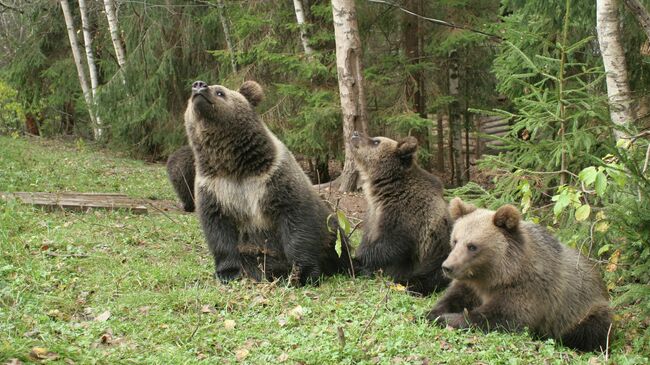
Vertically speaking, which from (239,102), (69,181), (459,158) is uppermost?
(239,102)

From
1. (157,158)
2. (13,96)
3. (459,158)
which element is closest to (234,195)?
(459,158)

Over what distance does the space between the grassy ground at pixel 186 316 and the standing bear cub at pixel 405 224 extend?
1.01 feet

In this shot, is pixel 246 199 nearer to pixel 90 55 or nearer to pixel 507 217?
pixel 507 217

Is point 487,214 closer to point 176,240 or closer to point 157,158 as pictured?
point 176,240

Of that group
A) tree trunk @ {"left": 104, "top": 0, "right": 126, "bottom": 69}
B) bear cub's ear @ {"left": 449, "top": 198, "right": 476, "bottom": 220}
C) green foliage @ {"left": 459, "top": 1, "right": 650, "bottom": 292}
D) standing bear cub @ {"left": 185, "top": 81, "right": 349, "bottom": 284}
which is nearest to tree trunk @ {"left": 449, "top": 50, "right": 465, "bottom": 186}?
green foliage @ {"left": 459, "top": 1, "right": 650, "bottom": 292}

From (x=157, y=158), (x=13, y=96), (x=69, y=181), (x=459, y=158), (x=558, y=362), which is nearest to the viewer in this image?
(x=558, y=362)

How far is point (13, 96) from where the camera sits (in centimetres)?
2639

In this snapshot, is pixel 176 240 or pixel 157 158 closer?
pixel 176 240

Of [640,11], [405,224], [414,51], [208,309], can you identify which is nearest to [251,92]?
[405,224]

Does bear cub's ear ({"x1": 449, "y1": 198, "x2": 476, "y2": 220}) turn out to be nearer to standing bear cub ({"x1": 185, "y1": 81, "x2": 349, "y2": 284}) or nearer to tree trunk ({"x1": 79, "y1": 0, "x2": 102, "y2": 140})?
standing bear cub ({"x1": 185, "y1": 81, "x2": 349, "y2": 284})

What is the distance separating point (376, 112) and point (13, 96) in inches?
661

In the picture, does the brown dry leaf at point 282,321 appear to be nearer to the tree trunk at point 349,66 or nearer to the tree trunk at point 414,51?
the tree trunk at point 349,66

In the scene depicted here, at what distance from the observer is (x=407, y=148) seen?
7.88m

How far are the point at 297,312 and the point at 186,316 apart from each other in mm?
996
